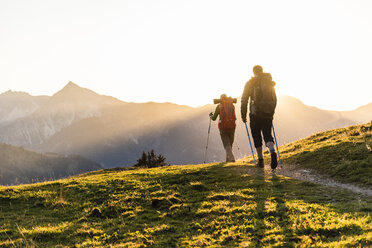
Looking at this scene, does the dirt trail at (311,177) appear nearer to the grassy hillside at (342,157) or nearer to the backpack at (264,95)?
the grassy hillside at (342,157)

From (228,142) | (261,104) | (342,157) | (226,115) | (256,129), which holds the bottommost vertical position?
(342,157)

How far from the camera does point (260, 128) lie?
12773 mm

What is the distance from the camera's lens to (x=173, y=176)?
1251 centimetres

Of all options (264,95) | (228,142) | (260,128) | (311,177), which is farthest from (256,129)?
(228,142)

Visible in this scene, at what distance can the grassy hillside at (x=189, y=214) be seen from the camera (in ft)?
19.1

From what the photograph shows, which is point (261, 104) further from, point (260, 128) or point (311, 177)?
point (311, 177)

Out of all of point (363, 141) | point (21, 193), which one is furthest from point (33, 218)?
point (363, 141)

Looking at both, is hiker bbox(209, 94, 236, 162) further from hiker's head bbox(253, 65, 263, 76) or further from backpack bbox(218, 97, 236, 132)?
hiker's head bbox(253, 65, 263, 76)

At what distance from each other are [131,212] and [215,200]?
8.50 feet

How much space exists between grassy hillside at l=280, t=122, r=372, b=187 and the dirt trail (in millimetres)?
310

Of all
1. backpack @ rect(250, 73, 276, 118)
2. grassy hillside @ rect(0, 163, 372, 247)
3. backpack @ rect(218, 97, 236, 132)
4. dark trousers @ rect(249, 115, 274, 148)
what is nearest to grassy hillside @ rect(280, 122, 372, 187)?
grassy hillside @ rect(0, 163, 372, 247)

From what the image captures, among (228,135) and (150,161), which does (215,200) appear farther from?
(150,161)

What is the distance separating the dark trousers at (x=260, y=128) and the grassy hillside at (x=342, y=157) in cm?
245

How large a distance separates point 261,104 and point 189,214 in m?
6.44
